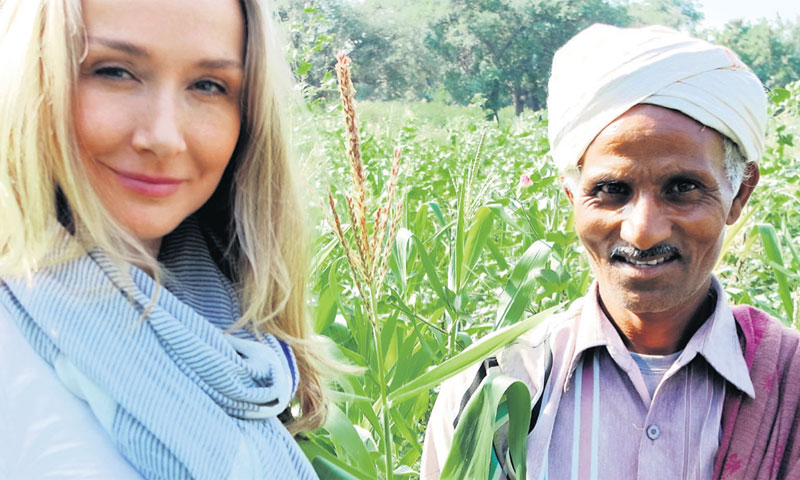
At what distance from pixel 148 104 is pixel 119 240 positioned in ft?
0.61

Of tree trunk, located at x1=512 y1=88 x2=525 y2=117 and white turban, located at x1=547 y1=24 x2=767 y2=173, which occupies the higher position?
white turban, located at x1=547 y1=24 x2=767 y2=173

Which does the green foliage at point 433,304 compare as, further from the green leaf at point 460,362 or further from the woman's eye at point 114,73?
the woman's eye at point 114,73

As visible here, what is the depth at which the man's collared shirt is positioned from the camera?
1.28 m

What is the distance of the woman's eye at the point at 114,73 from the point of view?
108cm

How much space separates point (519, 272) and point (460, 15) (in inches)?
1865

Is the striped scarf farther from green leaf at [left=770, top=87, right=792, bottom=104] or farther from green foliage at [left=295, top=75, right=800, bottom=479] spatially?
green leaf at [left=770, top=87, right=792, bottom=104]

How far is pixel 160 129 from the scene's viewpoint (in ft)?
3.52

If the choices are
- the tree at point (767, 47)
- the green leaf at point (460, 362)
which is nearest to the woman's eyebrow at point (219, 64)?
the green leaf at point (460, 362)

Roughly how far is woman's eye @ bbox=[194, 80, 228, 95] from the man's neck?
2.47 ft

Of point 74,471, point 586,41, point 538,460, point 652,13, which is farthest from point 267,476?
point 652,13

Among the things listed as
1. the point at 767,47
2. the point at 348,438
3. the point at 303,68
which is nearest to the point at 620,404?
the point at 348,438

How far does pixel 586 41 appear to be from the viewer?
4.82 feet

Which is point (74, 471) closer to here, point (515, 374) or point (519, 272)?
point (515, 374)

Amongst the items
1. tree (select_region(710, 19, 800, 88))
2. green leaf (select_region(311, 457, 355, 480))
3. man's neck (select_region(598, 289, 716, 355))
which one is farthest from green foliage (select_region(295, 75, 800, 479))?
tree (select_region(710, 19, 800, 88))
